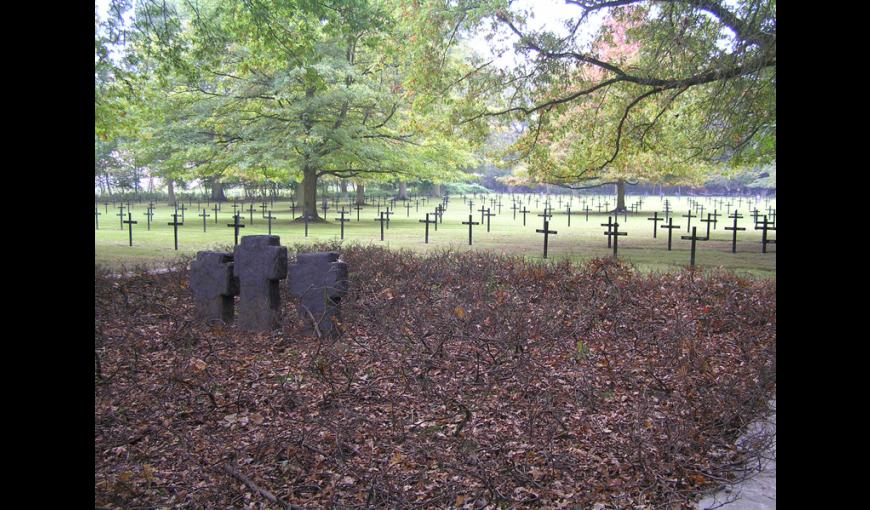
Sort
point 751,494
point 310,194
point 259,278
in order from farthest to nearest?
point 310,194 → point 259,278 → point 751,494

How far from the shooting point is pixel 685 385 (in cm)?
607

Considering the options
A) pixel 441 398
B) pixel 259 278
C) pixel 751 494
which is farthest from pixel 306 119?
pixel 751 494

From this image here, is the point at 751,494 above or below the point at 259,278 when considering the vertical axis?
below

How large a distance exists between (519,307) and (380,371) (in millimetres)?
3040

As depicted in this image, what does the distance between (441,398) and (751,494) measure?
9.01 feet

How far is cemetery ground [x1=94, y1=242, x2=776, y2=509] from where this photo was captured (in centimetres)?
416

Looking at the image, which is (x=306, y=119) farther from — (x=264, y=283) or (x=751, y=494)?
(x=751, y=494)

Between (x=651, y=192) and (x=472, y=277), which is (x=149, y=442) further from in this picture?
(x=651, y=192)

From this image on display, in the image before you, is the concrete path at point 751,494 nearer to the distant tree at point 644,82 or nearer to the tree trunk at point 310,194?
the distant tree at point 644,82

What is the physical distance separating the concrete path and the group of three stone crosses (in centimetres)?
502

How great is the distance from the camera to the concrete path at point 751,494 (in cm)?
367

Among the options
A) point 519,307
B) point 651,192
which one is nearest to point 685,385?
point 519,307

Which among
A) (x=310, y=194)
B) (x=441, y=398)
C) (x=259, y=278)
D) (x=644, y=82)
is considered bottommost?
(x=441, y=398)

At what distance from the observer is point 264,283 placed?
834 centimetres
